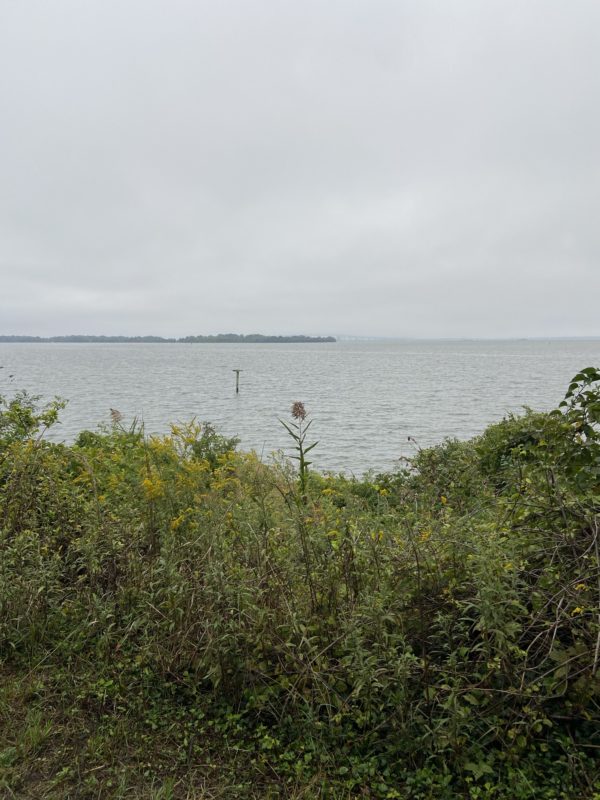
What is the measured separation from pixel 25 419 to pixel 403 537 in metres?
6.56

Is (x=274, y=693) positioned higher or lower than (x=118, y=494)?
lower

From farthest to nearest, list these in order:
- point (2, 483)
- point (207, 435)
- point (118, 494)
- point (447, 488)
Result: point (207, 435) < point (447, 488) < point (2, 483) < point (118, 494)

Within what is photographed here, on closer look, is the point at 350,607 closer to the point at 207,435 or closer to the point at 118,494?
the point at 118,494

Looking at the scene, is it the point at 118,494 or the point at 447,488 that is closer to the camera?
the point at 118,494

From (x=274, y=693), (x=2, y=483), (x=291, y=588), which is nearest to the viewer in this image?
(x=274, y=693)

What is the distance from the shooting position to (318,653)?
3182 mm

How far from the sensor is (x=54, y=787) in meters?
2.68

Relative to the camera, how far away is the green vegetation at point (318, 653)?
2.73 meters

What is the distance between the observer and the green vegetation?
8.96 feet

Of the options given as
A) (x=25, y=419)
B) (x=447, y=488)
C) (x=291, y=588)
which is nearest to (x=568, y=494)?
(x=291, y=588)

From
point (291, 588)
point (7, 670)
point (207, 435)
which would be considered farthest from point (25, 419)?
point (291, 588)

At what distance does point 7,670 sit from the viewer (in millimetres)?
3637

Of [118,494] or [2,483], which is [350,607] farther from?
[2,483]

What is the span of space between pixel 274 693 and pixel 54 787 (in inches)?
48.1
